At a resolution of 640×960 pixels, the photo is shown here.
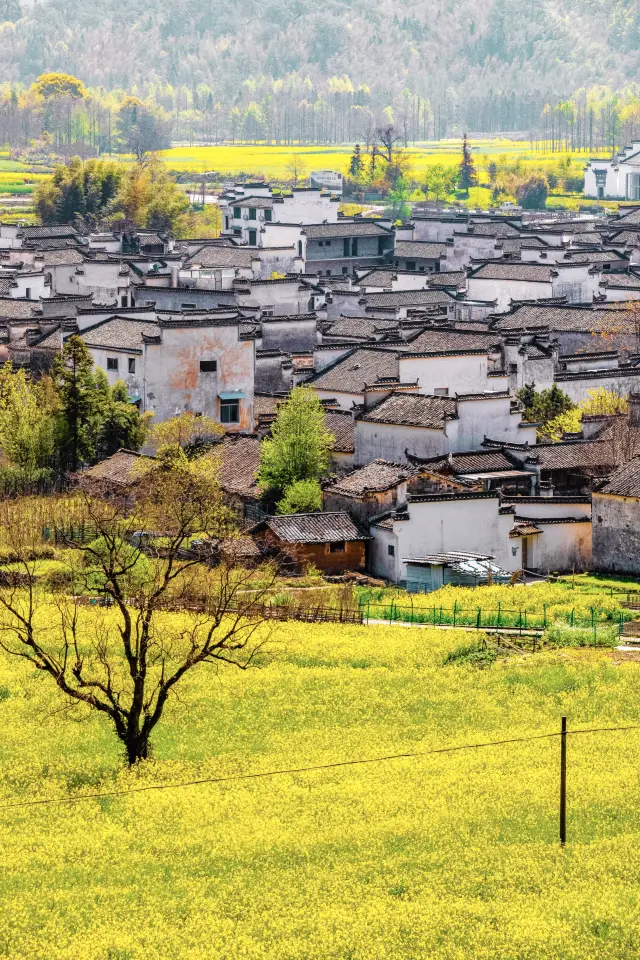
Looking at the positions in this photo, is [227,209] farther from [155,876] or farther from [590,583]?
[155,876]

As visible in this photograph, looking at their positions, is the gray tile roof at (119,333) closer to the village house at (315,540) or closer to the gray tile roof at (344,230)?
the village house at (315,540)

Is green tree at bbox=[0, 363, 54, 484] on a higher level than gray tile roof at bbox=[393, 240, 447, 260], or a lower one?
lower

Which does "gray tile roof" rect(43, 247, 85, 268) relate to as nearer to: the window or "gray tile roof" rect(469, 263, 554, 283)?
"gray tile roof" rect(469, 263, 554, 283)

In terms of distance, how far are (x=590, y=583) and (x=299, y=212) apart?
189 feet

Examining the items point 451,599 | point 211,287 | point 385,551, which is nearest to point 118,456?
point 385,551

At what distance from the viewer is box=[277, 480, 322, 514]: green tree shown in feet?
Result: 152

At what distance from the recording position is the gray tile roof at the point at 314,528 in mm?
43656

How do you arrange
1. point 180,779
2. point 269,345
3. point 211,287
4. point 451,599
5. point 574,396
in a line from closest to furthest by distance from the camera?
1. point 180,779
2. point 451,599
3. point 574,396
4. point 269,345
5. point 211,287

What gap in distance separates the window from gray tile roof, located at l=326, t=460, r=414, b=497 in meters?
10.5

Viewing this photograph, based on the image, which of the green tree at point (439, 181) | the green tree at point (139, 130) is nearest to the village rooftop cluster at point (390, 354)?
the green tree at point (439, 181)

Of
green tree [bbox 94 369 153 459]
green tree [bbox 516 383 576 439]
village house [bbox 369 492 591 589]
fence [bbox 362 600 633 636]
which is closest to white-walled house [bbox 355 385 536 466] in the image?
village house [bbox 369 492 591 589]

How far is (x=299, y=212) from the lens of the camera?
97.2 m

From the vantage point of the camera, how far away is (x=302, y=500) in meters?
46.3

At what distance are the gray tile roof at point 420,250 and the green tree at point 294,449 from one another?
133 feet
